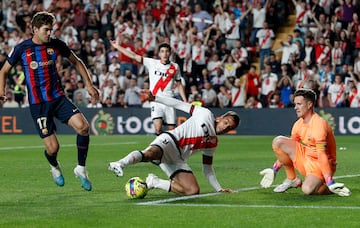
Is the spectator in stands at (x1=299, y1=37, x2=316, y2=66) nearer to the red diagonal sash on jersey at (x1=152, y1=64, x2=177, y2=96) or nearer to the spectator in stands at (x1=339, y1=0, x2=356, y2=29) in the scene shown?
the spectator in stands at (x1=339, y1=0, x2=356, y2=29)

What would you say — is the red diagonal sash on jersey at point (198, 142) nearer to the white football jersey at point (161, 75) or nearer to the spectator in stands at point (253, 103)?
the white football jersey at point (161, 75)

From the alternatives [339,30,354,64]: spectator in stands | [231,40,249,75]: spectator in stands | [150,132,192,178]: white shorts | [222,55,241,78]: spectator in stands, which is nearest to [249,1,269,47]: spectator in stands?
[231,40,249,75]: spectator in stands

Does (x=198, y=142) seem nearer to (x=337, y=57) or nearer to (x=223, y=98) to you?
(x=337, y=57)

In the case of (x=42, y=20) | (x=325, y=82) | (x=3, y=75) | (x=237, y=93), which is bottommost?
(x=237, y=93)

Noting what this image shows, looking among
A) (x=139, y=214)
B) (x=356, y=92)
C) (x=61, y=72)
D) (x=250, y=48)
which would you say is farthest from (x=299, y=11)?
(x=139, y=214)

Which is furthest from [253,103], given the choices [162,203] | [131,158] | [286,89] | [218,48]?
[162,203]

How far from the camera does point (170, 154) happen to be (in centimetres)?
1211

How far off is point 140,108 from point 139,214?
21.9 metres

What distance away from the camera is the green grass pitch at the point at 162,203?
9602mm

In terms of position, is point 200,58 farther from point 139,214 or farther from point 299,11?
point 139,214

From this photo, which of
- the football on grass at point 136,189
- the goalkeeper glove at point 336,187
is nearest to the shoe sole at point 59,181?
the football on grass at point 136,189

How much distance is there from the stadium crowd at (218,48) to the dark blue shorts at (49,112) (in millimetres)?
17833

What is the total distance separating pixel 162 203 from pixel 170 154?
41.7 inches

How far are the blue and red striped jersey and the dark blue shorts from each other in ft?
0.23
